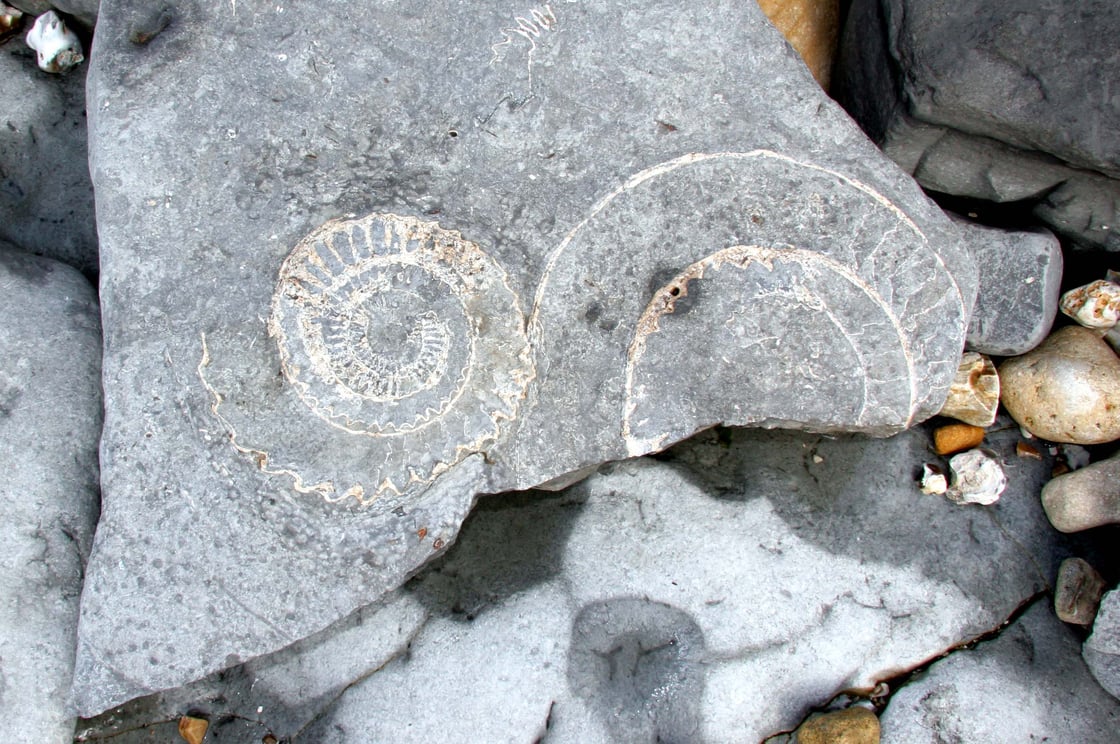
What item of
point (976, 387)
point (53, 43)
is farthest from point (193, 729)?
point (976, 387)

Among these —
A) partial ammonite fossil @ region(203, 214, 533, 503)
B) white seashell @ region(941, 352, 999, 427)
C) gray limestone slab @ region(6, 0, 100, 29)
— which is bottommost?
white seashell @ region(941, 352, 999, 427)

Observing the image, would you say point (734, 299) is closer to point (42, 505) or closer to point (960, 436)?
point (960, 436)

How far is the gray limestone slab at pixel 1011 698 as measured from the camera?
7.94 ft

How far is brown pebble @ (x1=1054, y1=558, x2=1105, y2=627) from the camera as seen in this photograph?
2.49 m

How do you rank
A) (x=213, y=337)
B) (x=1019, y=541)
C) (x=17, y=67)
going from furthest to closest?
1. (x=17, y=67)
2. (x=1019, y=541)
3. (x=213, y=337)

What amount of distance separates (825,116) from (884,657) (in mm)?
1483

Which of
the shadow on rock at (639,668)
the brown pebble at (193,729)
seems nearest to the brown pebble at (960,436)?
the shadow on rock at (639,668)

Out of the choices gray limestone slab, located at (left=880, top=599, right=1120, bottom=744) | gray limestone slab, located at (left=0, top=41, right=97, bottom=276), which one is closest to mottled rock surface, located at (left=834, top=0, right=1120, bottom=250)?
gray limestone slab, located at (left=880, top=599, right=1120, bottom=744)

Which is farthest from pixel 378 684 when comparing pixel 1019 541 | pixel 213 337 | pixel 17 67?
pixel 17 67

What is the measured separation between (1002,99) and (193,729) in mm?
2762

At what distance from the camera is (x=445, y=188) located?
7.47ft

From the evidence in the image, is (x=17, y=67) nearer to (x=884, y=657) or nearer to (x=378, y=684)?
(x=378, y=684)

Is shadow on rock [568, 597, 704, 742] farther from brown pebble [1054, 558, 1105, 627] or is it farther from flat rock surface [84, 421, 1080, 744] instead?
brown pebble [1054, 558, 1105, 627]

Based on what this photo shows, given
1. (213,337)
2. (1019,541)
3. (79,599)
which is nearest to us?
(213,337)
